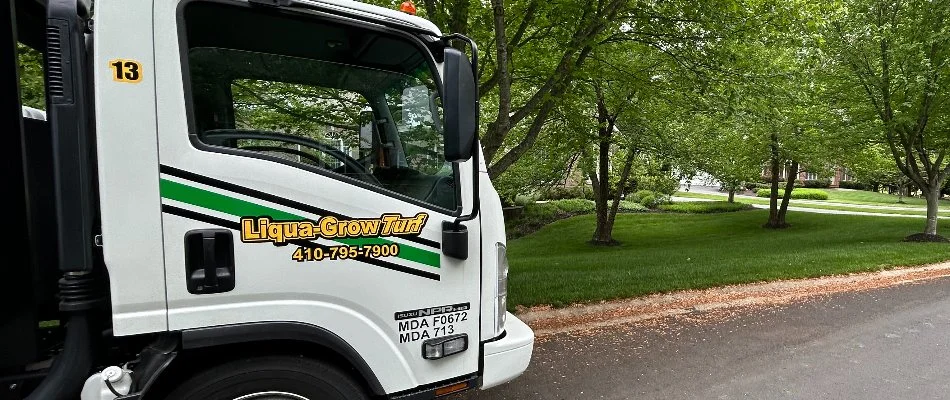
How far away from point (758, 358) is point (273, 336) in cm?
439

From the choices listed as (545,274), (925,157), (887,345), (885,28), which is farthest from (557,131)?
(925,157)

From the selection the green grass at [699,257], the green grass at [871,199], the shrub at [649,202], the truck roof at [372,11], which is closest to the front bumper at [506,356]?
the truck roof at [372,11]

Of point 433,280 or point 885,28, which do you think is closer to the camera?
point 433,280

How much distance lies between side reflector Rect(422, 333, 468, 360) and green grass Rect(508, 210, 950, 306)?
143 inches

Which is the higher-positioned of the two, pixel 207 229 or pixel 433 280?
pixel 207 229

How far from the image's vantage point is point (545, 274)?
8.28 m

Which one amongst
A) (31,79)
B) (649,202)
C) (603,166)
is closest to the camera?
(31,79)

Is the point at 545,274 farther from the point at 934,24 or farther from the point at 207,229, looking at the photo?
the point at 934,24

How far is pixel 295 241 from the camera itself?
2.18 meters

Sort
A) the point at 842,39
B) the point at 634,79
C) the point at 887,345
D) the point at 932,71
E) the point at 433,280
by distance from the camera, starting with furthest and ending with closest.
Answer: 1. the point at 842,39
2. the point at 932,71
3. the point at 634,79
4. the point at 887,345
5. the point at 433,280

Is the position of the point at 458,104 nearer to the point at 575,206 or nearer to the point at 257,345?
the point at 257,345

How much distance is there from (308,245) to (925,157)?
1717cm

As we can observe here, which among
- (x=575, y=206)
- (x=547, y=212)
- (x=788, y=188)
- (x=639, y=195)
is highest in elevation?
(x=788, y=188)

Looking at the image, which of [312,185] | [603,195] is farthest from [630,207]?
[312,185]
